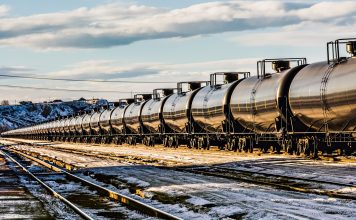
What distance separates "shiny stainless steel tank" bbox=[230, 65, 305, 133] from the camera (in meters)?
25.1

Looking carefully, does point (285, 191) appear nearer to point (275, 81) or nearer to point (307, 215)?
point (307, 215)

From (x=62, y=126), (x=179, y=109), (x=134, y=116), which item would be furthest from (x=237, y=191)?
(x=62, y=126)

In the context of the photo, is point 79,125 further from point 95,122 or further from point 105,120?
point 105,120

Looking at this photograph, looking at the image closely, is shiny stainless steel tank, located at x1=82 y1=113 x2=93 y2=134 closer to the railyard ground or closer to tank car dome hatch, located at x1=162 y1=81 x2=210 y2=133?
tank car dome hatch, located at x1=162 y1=81 x2=210 y2=133

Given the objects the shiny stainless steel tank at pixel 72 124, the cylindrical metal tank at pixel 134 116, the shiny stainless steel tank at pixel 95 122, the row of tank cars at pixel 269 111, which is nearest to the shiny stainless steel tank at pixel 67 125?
the shiny stainless steel tank at pixel 72 124

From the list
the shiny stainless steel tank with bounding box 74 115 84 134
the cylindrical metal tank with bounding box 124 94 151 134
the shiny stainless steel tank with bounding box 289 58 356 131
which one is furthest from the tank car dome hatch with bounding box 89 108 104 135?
the shiny stainless steel tank with bounding box 289 58 356 131

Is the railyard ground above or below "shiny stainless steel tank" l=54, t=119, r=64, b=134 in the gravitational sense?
below

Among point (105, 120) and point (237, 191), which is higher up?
point (105, 120)

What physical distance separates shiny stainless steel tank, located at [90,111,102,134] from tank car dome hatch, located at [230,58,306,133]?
127ft

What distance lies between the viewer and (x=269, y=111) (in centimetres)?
2630

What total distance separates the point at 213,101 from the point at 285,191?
19.2 metres

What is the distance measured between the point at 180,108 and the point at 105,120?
1026 inches

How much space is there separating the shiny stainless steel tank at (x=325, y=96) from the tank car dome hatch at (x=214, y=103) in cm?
757

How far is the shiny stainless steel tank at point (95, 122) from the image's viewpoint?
67.9m
